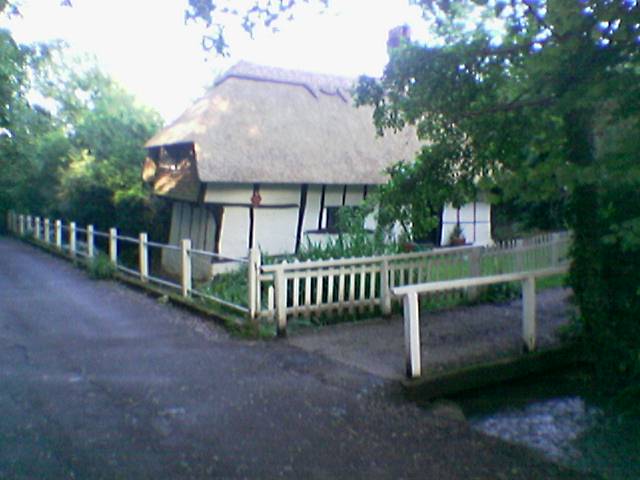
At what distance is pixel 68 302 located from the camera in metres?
12.5

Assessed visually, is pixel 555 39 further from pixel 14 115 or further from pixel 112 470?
pixel 14 115

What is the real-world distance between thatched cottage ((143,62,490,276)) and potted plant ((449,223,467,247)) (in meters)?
0.20

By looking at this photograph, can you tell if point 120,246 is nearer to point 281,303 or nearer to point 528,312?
point 281,303

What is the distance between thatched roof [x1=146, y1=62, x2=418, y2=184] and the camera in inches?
713

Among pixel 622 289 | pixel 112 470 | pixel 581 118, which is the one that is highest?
pixel 581 118

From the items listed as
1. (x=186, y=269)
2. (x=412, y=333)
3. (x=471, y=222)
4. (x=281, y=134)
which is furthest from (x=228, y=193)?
(x=412, y=333)

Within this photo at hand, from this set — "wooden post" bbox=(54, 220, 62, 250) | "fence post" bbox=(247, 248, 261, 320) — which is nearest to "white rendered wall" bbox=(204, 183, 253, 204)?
"wooden post" bbox=(54, 220, 62, 250)

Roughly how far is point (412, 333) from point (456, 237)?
15.7 m

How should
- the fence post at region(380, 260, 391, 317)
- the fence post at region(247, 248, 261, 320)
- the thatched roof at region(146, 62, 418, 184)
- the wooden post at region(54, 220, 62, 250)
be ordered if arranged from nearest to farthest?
the fence post at region(247, 248, 261, 320)
the fence post at region(380, 260, 391, 317)
the thatched roof at region(146, 62, 418, 184)
the wooden post at region(54, 220, 62, 250)

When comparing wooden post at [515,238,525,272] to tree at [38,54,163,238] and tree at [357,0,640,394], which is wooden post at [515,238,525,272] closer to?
tree at [357,0,640,394]

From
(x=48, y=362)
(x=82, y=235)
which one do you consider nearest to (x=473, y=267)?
(x=48, y=362)

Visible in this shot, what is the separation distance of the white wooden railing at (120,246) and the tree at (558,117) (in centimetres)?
325

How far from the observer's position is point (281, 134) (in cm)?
1973

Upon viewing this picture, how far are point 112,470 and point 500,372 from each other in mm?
4543
